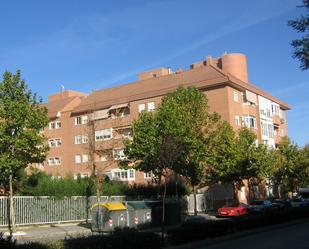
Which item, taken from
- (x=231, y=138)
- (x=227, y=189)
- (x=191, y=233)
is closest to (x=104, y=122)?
(x=227, y=189)

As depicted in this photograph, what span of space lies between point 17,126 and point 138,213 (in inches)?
319

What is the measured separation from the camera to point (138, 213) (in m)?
28.0

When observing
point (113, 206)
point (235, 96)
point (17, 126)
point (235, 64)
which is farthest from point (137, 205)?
point (235, 64)

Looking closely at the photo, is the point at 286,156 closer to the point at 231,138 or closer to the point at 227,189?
the point at 227,189

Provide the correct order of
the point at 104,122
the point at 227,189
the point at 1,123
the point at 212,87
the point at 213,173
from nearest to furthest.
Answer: the point at 1,123
the point at 213,173
the point at 227,189
the point at 212,87
the point at 104,122

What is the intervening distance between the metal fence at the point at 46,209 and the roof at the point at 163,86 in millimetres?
21724

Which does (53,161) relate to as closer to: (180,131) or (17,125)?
(180,131)

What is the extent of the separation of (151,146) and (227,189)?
15.7m

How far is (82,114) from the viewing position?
69188 millimetres

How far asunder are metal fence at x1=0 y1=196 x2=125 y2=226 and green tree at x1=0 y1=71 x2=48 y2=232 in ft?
14.1

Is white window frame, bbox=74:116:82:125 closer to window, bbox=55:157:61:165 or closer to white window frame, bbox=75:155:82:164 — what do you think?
white window frame, bbox=75:155:82:164

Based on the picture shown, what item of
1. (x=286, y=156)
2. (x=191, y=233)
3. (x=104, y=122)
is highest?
(x=104, y=122)

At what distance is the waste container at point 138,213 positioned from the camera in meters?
27.5

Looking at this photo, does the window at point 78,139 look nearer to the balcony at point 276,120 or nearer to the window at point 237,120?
the window at point 237,120
